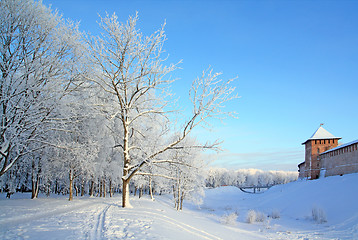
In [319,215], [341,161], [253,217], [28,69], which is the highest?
[28,69]

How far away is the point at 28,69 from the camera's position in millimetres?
10492

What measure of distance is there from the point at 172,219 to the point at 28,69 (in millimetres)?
9036

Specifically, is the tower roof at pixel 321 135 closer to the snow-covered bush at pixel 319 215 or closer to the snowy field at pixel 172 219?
the snowy field at pixel 172 219

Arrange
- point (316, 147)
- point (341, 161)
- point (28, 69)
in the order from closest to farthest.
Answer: point (28, 69) < point (341, 161) < point (316, 147)

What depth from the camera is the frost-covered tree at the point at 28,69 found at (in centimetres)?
979

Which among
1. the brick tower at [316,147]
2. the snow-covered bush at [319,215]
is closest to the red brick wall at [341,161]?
the brick tower at [316,147]

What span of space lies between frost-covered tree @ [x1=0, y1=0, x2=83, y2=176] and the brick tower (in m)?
47.2

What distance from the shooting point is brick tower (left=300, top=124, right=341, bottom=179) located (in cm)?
4631

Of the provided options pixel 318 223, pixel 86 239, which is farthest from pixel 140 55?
pixel 318 223

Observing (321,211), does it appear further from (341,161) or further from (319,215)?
(341,161)

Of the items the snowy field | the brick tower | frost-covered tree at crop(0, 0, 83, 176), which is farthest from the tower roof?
frost-covered tree at crop(0, 0, 83, 176)

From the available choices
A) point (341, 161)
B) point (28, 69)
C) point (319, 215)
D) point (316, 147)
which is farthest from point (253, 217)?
point (316, 147)

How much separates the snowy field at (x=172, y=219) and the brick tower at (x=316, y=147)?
39.0ft

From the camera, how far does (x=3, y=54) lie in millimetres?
10031
